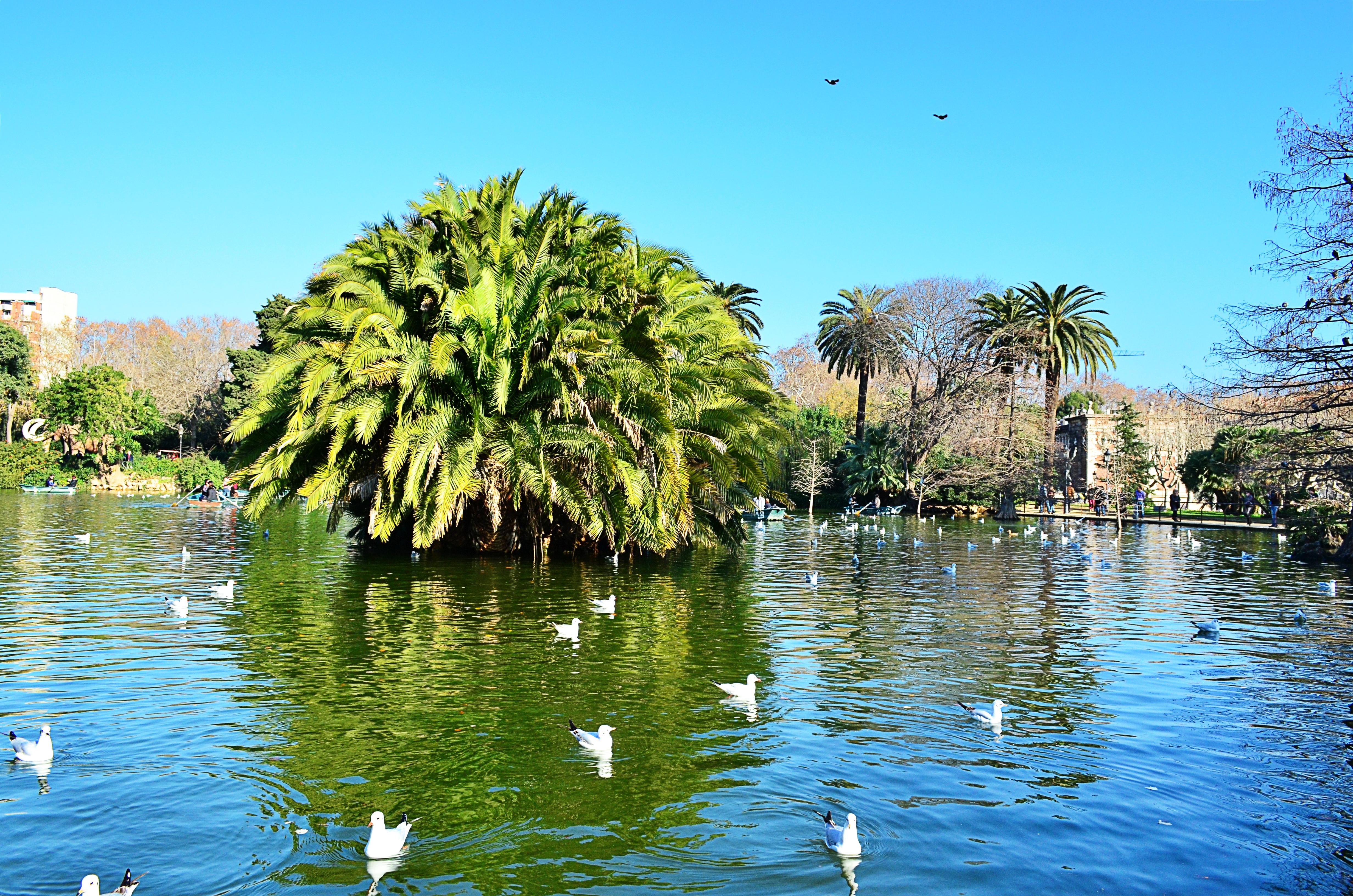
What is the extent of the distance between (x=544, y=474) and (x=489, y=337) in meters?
3.45

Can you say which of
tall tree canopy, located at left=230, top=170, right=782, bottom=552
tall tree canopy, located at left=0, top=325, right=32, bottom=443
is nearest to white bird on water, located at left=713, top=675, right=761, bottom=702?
tall tree canopy, located at left=230, top=170, right=782, bottom=552

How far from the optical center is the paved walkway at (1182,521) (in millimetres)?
48625

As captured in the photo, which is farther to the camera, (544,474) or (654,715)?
(544,474)

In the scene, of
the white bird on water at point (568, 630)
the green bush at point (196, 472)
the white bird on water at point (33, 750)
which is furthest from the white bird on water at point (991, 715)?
the green bush at point (196, 472)

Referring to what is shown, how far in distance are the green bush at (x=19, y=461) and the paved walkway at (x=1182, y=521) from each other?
215 ft

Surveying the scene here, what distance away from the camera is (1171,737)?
10.6 m

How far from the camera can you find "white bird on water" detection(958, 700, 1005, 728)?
10641 millimetres

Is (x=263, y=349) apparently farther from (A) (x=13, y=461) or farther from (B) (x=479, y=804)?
(B) (x=479, y=804)

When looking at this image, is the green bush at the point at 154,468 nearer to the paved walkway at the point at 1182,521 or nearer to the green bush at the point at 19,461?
the green bush at the point at 19,461

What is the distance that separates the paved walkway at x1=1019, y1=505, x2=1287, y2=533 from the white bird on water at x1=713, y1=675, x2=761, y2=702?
135 ft

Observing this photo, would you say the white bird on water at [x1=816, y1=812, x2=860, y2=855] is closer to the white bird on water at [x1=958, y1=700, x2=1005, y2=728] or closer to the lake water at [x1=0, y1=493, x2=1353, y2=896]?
the lake water at [x1=0, y1=493, x2=1353, y2=896]

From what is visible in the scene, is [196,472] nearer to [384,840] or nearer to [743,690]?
[743,690]

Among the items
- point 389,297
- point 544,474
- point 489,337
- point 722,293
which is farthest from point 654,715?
point 722,293

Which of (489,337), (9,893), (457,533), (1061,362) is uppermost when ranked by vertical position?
(1061,362)
